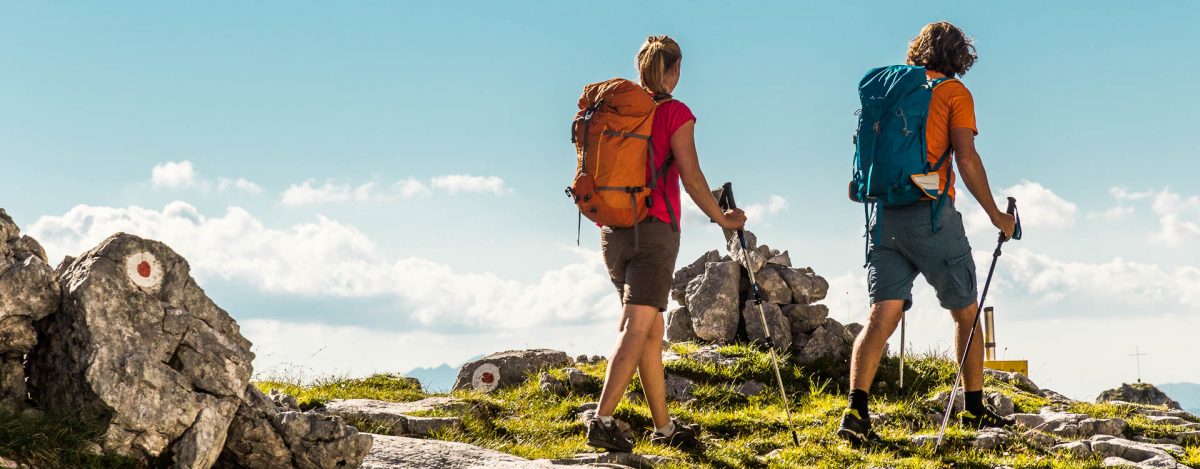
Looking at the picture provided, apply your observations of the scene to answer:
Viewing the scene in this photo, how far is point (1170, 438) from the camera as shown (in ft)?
34.8

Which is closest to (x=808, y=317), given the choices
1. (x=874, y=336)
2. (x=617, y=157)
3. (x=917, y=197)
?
(x=874, y=336)

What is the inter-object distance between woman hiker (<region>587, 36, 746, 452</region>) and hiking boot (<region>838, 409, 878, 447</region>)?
211 cm

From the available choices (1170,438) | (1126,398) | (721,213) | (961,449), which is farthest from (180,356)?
(1126,398)

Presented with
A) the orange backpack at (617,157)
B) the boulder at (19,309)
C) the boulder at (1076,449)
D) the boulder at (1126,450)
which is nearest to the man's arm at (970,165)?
the boulder at (1076,449)

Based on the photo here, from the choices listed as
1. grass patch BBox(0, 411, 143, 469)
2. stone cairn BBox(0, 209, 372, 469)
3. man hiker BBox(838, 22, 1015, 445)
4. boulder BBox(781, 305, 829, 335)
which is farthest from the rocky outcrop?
boulder BBox(781, 305, 829, 335)

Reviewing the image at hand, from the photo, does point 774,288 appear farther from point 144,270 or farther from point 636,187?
point 144,270

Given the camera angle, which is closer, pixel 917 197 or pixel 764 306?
pixel 917 197

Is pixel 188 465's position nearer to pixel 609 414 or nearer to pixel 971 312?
pixel 609 414

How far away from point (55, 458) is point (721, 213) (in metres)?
5.05

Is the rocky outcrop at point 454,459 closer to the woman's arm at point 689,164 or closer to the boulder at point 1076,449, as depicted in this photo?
the woman's arm at point 689,164

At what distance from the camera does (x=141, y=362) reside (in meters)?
5.89

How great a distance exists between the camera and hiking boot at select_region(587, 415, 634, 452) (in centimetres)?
815

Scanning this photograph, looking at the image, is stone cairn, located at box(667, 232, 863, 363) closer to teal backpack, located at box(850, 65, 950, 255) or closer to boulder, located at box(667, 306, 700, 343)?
boulder, located at box(667, 306, 700, 343)

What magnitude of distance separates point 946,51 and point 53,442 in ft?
25.6
